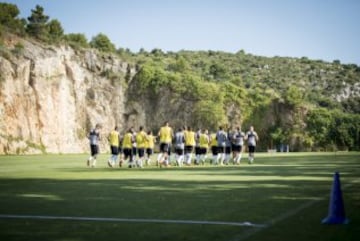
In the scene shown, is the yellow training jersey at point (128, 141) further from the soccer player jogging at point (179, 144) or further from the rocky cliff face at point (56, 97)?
the rocky cliff face at point (56, 97)

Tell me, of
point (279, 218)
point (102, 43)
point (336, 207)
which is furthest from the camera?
point (102, 43)

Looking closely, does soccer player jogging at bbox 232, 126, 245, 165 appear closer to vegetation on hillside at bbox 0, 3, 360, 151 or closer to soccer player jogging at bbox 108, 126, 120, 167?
soccer player jogging at bbox 108, 126, 120, 167

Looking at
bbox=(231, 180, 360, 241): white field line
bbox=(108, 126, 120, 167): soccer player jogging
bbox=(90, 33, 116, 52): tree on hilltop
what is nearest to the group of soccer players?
bbox=(108, 126, 120, 167): soccer player jogging

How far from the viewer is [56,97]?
204 ft

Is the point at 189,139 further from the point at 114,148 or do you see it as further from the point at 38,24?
the point at 38,24

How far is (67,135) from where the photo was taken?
6297 centimetres

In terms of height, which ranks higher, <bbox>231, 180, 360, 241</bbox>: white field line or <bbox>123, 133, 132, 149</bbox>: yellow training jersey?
<bbox>123, 133, 132, 149</bbox>: yellow training jersey

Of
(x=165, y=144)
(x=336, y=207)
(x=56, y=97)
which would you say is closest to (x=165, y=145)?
(x=165, y=144)

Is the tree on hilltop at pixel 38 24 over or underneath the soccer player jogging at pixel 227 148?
over

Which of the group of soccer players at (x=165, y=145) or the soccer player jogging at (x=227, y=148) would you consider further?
the soccer player jogging at (x=227, y=148)

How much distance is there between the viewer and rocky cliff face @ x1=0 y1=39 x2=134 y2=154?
55875 millimetres

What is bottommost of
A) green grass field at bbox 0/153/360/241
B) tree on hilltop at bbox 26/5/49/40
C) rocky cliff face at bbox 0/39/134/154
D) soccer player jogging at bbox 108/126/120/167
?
green grass field at bbox 0/153/360/241

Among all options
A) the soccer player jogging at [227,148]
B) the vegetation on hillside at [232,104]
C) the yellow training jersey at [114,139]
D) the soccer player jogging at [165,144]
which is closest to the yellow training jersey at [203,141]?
the soccer player jogging at [227,148]

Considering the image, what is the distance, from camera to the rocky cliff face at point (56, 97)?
183 ft
